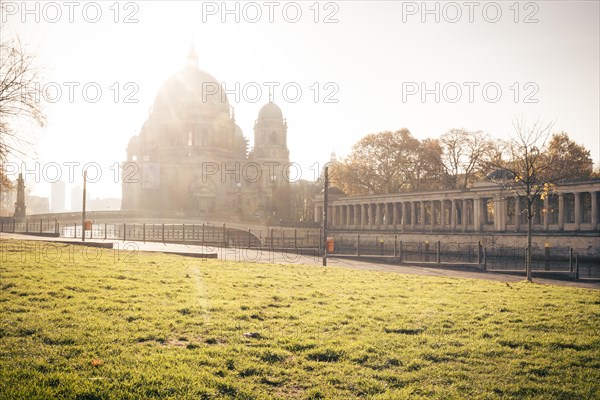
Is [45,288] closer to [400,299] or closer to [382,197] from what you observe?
[400,299]

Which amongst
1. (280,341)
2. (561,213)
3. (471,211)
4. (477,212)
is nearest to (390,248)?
(477,212)

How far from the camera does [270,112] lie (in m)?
104

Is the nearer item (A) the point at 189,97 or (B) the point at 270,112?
(B) the point at 270,112

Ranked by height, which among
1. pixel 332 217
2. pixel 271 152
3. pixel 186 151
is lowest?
pixel 332 217

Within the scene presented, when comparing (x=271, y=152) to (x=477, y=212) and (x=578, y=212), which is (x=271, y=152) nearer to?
(x=477, y=212)

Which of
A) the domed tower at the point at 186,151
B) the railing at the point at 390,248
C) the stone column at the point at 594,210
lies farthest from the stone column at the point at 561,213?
the domed tower at the point at 186,151

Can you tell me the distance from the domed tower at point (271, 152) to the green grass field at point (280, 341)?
8658 cm

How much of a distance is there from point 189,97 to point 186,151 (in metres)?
11.6

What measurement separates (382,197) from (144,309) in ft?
194

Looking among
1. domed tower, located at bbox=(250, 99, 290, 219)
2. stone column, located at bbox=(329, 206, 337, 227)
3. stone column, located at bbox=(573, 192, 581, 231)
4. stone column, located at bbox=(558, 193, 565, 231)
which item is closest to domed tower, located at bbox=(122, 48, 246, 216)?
domed tower, located at bbox=(250, 99, 290, 219)

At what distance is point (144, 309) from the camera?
1068 cm

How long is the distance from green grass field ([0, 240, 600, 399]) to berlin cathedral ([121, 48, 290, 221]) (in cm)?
8381

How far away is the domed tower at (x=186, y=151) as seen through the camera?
336 ft

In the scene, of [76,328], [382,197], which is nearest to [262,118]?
[382,197]
